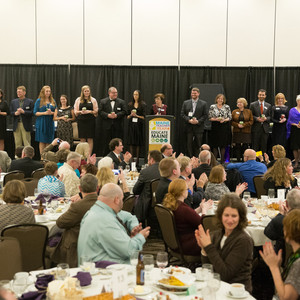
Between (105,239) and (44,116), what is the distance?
9.73 m

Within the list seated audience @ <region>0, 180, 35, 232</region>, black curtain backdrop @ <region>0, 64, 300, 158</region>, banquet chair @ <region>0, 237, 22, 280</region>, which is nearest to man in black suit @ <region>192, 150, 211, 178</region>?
seated audience @ <region>0, 180, 35, 232</region>

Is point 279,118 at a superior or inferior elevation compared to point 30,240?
superior

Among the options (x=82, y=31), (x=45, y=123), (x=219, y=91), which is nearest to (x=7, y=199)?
(x=45, y=123)

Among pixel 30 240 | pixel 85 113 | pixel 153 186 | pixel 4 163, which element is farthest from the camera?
pixel 85 113

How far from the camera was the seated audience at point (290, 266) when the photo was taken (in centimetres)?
362

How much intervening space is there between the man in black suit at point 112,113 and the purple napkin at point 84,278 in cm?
1026

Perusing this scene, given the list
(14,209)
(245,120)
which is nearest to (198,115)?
(245,120)

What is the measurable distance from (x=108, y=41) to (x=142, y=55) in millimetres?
1139

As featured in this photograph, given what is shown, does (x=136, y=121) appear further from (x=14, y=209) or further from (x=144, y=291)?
(x=144, y=291)

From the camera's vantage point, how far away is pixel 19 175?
8906 millimetres

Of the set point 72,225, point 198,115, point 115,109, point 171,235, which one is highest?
point 115,109

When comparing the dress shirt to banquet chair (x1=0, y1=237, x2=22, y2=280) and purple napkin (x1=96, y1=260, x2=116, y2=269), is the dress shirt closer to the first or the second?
purple napkin (x1=96, y1=260, x2=116, y2=269)

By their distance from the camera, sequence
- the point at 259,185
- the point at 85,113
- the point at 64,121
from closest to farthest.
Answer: the point at 259,185 → the point at 85,113 → the point at 64,121

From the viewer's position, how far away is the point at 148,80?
15977mm
